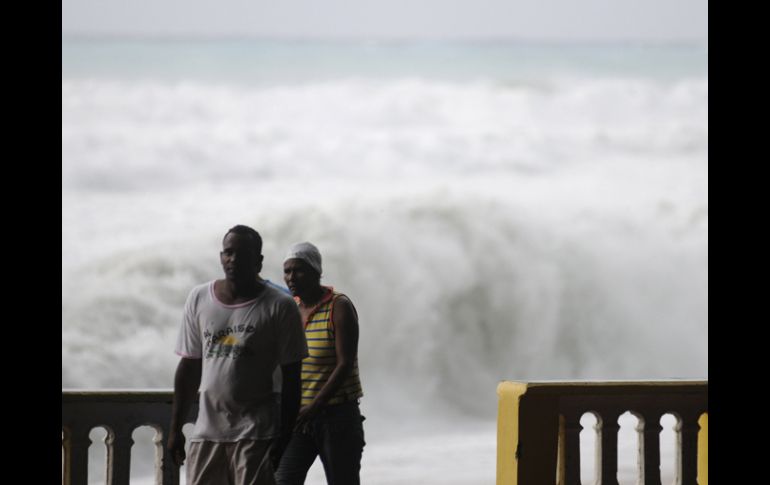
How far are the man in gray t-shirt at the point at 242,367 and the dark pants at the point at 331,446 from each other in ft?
1.75

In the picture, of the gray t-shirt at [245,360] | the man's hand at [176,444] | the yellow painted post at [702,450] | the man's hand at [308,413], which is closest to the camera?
the gray t-shirt at [245,360]

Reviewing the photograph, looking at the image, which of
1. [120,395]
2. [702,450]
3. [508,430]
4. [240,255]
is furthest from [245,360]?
[702,450]

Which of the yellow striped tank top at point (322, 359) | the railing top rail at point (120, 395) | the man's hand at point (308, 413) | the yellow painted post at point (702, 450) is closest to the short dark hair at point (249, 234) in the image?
the yellow striped tank top at point (322, 359)

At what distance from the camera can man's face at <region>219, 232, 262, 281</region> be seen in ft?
14.5

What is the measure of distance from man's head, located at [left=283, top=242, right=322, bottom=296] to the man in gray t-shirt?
1.53ft

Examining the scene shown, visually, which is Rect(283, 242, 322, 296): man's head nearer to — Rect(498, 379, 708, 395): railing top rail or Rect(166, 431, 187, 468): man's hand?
Rect(166, 431, 187, 468): man's hand

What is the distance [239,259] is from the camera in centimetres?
443

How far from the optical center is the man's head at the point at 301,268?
4953 mm

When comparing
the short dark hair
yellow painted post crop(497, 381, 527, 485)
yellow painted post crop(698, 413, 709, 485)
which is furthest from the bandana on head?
yellow painted post crop(698, 413, 709, 485)

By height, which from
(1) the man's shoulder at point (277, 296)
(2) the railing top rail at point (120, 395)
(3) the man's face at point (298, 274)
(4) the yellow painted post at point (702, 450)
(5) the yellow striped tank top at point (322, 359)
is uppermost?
(3) the man's face at point (298, 274)

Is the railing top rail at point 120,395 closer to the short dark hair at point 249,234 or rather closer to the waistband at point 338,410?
the waistband at point 338,410

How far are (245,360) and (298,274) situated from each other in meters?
0.67

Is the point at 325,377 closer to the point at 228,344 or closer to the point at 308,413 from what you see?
the point at 308,413
